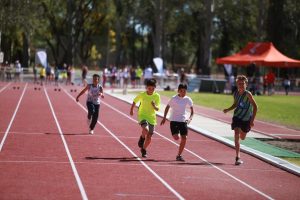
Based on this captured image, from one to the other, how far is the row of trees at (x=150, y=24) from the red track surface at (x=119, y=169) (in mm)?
39956

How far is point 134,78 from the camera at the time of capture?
175 ft

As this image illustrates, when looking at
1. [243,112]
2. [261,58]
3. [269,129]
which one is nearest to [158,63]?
[261,58]

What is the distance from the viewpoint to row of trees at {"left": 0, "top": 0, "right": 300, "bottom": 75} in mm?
64812

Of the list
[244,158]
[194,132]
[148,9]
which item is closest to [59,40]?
[148,9]

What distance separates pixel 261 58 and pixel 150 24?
4079cm

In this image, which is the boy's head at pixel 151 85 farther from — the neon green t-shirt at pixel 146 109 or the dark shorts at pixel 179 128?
the dark shorts at pixel 179 128

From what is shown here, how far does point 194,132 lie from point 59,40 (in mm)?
60705

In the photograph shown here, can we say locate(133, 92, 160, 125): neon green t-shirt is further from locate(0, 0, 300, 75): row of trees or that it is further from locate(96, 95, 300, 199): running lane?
locate(0, 0, 300, 75): row of trees

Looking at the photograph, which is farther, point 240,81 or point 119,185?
point 240,81

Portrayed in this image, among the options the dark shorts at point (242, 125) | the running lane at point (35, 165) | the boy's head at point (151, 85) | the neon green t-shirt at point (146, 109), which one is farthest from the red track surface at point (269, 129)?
the boy's head at point (151, 85)

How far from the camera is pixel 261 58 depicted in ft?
149

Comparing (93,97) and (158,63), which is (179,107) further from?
(158,63)

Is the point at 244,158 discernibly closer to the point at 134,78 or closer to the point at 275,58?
the point at 275,58

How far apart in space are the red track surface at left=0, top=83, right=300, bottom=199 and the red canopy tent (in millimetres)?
27083
